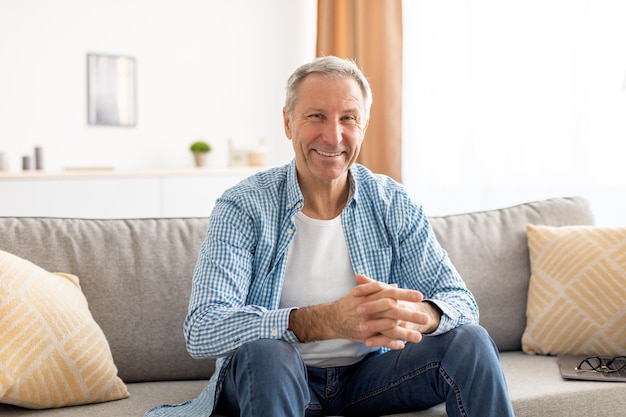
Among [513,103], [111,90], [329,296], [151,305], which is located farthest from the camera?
[111,90]

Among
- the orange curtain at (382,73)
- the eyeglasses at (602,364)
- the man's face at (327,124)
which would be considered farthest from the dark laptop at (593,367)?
the orange curtain at (382,73)

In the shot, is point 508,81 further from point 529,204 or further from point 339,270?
point 339,270

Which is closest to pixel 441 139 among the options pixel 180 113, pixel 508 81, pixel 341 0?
pixel 508 81

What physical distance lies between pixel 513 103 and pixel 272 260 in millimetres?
2573

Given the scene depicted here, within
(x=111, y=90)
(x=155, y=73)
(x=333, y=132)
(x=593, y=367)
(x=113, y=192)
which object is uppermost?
(x=155, y=73)

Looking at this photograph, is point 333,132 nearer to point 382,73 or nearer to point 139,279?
point 139,279

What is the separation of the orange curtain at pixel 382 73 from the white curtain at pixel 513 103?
55 millimetres

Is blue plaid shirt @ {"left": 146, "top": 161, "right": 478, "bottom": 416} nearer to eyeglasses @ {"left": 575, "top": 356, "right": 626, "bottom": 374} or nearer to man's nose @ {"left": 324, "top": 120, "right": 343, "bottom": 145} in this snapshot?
man's nose @ {"left": 324, "top": 120, "right": 343, "bottom": 145}

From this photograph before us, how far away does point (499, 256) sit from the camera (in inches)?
102

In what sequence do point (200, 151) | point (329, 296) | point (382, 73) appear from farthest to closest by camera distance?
point (200, 151)
point (382, 73)
point (329, 296)

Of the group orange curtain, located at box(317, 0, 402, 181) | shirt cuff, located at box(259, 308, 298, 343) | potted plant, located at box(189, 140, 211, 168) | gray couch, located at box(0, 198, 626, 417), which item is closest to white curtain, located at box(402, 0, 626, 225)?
orange curtain, located at box(317, 0, 402, 181)

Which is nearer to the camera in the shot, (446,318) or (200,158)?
(446,318)

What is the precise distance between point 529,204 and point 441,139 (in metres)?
2.06

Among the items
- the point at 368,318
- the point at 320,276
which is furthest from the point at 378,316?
the point at 320,276
